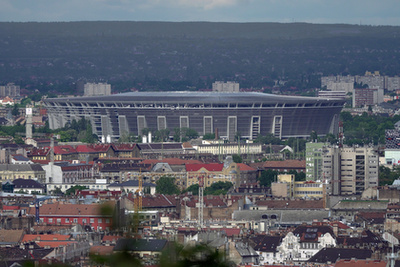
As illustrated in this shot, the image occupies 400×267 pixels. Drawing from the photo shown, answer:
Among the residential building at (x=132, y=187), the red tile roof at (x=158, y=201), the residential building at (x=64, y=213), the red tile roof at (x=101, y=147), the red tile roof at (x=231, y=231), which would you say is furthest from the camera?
the red tile roof at (x=101, y=147)

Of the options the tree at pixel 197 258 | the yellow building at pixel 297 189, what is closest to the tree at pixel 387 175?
the yellow building at pixel 297 189

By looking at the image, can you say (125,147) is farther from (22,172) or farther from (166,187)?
(166,187)

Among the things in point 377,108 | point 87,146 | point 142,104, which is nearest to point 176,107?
point 142,104

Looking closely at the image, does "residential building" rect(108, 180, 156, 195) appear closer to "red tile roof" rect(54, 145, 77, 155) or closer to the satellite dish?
"red tile roof" rect(54, 145, 77, 155)

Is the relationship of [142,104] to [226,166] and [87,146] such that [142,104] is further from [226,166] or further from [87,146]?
[226,166]

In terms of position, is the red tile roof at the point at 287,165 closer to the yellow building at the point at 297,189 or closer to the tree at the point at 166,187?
the tree at the point at 166,187

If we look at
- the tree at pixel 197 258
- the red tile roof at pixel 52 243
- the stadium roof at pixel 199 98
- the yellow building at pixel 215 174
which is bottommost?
the red tile roof at pixel 52 243
